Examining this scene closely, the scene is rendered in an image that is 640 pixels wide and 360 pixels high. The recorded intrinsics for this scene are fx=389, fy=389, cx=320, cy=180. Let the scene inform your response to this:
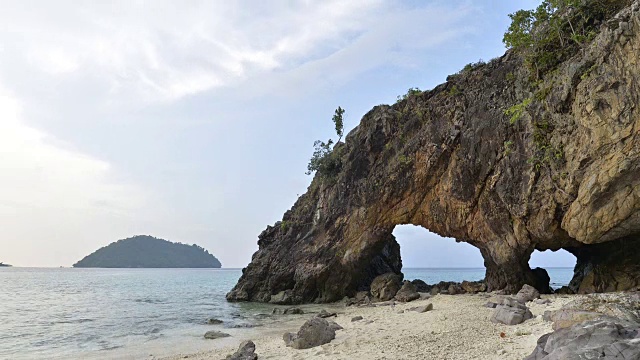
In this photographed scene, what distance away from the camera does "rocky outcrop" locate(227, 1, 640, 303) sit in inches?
605

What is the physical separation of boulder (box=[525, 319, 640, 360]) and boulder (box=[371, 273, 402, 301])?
20.4 meters

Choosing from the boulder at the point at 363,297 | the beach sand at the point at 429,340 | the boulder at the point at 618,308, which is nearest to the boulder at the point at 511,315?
the beach sand at the point at 429,340

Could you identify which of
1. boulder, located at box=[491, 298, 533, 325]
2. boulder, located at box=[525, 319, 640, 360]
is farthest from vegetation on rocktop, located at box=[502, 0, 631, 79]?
boulder, located at box=[525, 319, 640, 360]

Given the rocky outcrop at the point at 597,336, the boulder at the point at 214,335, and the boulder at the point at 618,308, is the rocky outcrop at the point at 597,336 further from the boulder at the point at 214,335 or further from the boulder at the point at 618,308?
the boulder at the point at 214,335

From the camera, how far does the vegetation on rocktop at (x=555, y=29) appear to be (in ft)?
59.5

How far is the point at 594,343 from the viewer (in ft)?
19.9

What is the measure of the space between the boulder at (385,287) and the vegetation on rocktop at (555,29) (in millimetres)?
16002

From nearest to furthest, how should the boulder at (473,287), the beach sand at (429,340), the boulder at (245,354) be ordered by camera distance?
the beach sand at (429,340), the boulder at (245,354), the boulder at (473,287)

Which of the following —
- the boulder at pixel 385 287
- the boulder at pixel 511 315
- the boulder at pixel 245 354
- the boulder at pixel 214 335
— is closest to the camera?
the boulder at pixel 511 315

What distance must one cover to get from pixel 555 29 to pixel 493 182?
27.2 ft

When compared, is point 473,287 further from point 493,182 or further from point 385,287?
point 493,182

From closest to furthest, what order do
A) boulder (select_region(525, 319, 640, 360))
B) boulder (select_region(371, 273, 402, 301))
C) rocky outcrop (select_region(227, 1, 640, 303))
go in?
boulder (select_region(525, 319, 640, 360)) → rocky outcrop (select_region(227, 1, 640, 303)) → boulder (select_region(371, 273, 402, 301))

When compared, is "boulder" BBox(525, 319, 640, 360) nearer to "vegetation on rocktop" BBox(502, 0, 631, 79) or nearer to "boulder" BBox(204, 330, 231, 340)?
"boulder" BBox(204, 330, 231, 340)

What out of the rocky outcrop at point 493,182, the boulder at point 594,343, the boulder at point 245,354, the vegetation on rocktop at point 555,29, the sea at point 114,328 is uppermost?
the vegetation on rocktop at point 555,29
